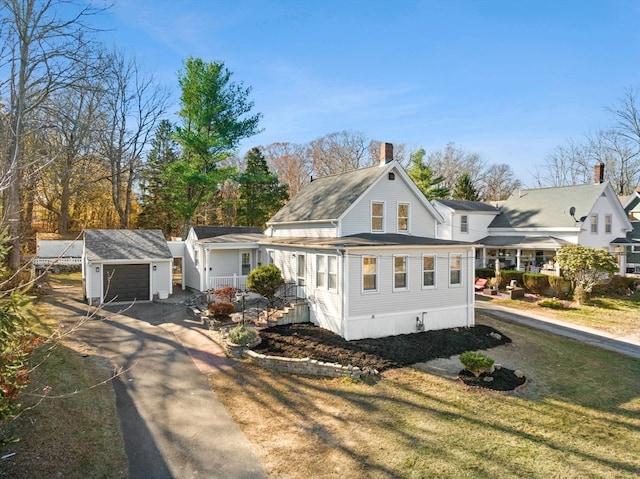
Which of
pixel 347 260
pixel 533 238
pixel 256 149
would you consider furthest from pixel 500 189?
pixel 347 260

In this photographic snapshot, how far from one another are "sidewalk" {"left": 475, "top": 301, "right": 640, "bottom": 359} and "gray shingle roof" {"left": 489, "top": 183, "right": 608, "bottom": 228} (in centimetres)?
1131

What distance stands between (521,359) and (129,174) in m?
38.2

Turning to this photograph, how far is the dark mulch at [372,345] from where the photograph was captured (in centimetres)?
1309

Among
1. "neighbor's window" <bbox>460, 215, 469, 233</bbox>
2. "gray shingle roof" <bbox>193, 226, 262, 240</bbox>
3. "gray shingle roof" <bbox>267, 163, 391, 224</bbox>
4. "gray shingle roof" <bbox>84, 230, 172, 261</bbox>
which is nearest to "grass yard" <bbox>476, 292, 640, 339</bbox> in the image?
"neighbor's window" <bbox>460, 215, 469, 233</bbox>

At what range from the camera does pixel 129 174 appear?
39.4 metres

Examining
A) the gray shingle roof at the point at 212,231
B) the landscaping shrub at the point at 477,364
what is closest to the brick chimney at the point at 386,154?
the landscaping shrub at the point at 477,364

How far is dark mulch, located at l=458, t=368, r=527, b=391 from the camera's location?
11.6 m

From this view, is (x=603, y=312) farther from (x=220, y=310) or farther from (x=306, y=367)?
(x=220, y=310)

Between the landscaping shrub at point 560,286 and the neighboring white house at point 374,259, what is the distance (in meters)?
11.5

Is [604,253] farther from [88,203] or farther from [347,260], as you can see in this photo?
[88,203]

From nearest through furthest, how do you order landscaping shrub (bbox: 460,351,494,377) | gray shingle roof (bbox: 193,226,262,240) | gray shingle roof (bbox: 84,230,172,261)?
landscaping shrub (bbox: 460,351,494,377) → gray shingle roof (bbox: 84,230,172,261) → gray shingle roof (bbox: 193,226,262,240)

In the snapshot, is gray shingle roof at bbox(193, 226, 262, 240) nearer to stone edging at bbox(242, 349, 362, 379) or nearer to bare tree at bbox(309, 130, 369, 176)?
stone edging at bbox(242, 349, 362, 379)

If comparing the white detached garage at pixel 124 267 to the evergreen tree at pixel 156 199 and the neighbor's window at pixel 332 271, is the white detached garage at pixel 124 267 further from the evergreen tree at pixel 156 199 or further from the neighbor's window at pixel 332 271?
the evergreen tree at pixel 156 199

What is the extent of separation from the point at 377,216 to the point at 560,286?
1521cm
